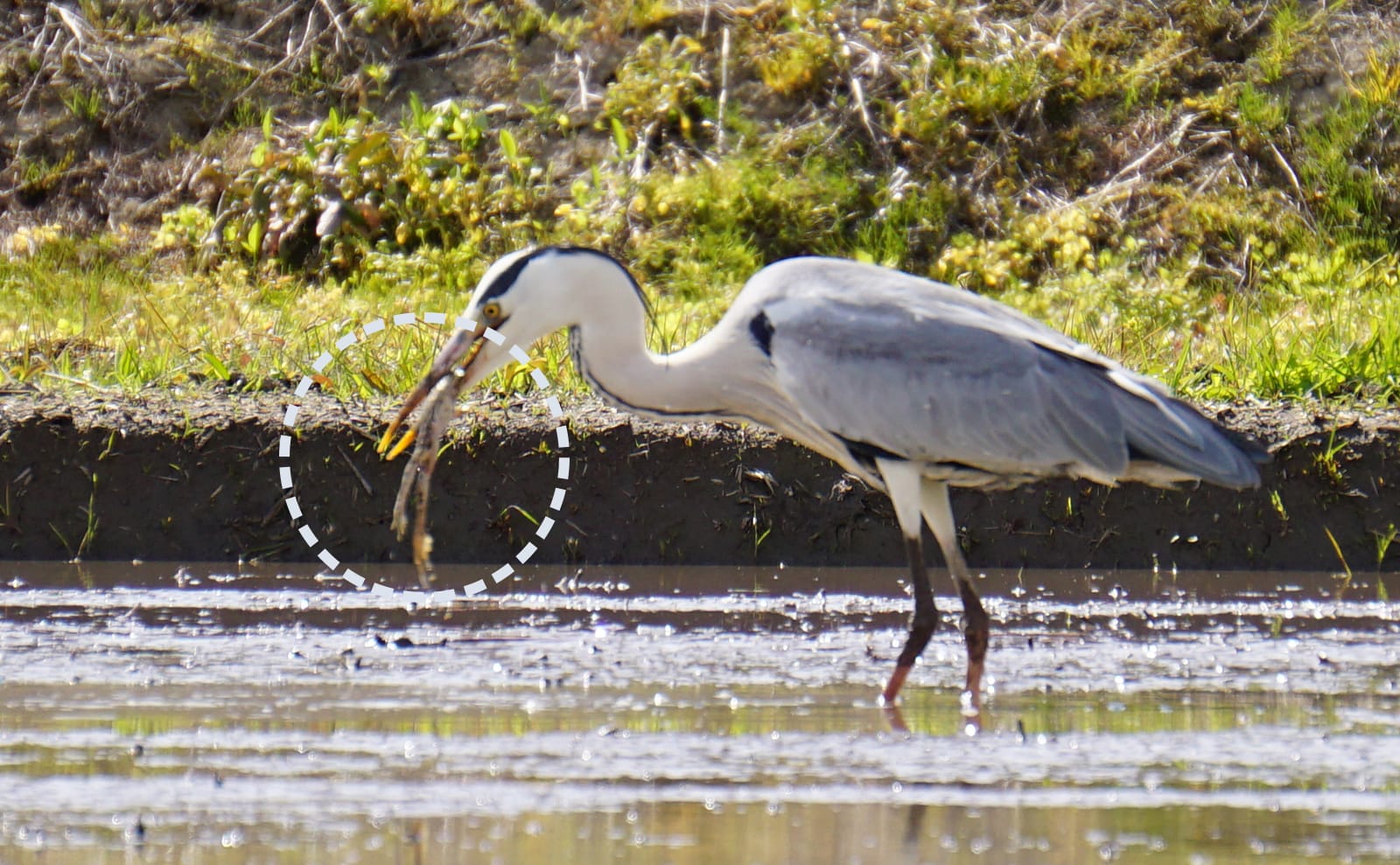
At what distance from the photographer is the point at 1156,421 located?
5641 mm

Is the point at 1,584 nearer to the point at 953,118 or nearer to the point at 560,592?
the point at 560,592

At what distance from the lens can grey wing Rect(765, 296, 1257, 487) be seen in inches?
223

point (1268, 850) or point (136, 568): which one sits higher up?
point (136, 568)

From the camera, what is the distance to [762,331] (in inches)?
227

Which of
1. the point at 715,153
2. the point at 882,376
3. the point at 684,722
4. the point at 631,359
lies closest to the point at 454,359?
the point at 631,359

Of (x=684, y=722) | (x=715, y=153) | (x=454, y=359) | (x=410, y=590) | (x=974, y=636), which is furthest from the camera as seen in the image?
(x=715, y=153)

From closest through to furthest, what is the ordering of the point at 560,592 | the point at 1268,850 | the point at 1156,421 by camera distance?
1. the point at 1268,850
2. the point at 1156,421
3. the point at 560,592

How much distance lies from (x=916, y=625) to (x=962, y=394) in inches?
25.9

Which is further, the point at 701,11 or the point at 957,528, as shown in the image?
the point at 701,11

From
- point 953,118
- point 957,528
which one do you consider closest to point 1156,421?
point 957,528

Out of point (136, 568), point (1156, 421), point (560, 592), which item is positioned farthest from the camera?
point (136, 568)

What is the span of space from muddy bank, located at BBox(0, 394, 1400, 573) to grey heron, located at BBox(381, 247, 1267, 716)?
1.75m

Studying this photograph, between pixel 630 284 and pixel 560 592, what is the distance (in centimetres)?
153

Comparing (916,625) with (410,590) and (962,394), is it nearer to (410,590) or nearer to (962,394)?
(962,394)
